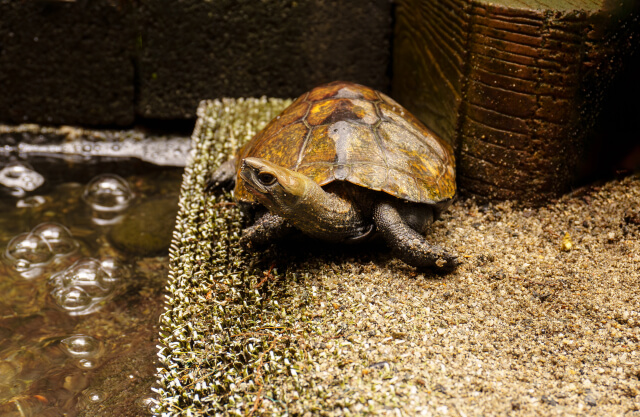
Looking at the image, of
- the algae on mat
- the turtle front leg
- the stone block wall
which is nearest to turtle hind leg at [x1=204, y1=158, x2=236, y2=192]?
the algae on mat

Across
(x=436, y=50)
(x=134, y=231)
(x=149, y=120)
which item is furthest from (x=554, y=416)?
(x=149, y=120)

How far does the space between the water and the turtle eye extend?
3.53 feet

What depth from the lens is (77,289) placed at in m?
2.96

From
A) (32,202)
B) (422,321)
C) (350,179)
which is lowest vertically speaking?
(32,202)

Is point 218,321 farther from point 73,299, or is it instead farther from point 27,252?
point 27,252

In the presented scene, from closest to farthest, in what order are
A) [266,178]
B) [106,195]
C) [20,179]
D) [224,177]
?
[266,178] → [224,177] → [106,195] → [20,179]

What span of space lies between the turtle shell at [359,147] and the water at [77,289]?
102 centimetres

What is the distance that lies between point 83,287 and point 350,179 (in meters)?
1.75

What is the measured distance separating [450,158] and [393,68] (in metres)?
1.68

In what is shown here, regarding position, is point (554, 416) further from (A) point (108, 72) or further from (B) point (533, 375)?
(A) point (108, 72)

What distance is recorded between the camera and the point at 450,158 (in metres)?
2.78

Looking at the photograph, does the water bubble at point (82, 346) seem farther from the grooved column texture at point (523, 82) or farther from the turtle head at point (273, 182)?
the grooved column texture at point (523, 82)

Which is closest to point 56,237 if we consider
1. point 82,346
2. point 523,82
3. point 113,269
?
point 113,269

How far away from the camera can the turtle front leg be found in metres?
2.40
